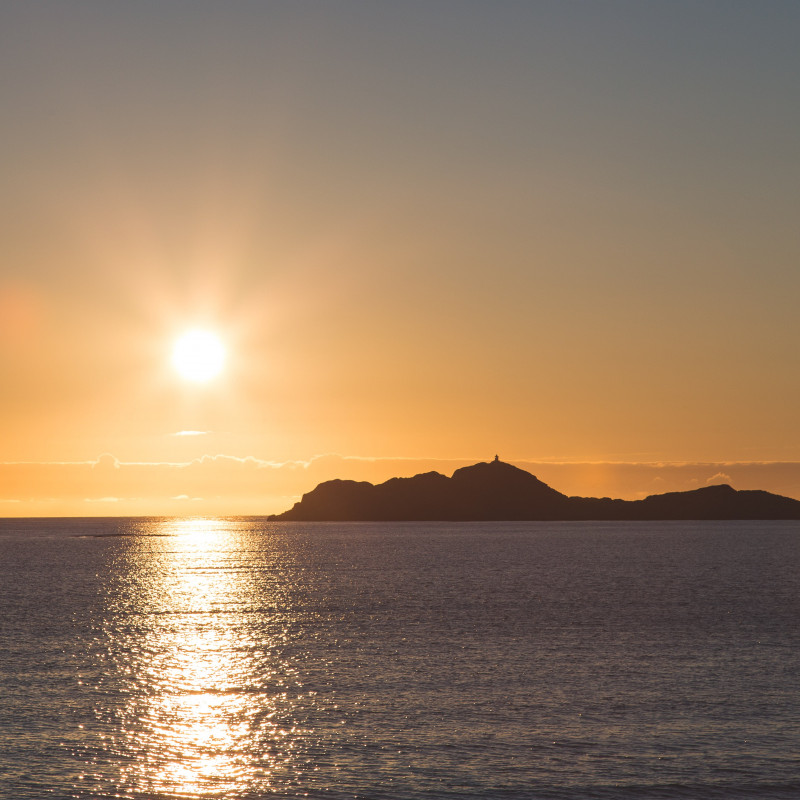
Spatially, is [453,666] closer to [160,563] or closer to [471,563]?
[471,563]

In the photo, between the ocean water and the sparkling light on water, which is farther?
the sparkling light on water

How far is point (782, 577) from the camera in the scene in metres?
141

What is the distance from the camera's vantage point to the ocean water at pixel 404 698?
124 feet

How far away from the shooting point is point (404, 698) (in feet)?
171

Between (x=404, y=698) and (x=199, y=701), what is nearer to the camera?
(x=199, y=701)

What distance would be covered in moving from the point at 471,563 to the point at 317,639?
109 meters

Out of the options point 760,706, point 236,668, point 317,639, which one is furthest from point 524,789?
point 317,639

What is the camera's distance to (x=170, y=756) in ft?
134

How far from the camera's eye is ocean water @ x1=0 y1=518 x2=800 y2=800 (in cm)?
3784

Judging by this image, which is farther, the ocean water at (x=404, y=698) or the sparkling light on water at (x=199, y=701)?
the sparkling light on water at (x=199, y=701)

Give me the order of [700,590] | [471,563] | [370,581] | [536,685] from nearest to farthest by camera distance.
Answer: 1. [536,685]
2. [700,590]
3. [370,581]
4. [471,563]

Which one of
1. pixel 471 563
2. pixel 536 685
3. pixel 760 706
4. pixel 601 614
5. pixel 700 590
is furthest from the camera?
pixel 471 563

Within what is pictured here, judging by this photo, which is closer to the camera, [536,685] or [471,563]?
[536,685]

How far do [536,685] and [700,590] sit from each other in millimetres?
71892
